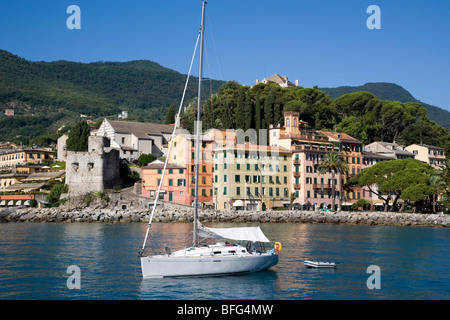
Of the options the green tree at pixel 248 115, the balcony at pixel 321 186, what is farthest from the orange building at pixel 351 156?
the green tree at pixel 248 115

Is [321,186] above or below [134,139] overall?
below

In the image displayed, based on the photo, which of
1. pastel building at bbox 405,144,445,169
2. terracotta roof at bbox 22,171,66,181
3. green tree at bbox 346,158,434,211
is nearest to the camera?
green tree at bbox 346,158,434,211

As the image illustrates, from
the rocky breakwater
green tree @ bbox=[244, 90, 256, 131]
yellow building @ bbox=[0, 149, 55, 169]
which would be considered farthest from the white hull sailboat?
yellow building @ bbox=[0, 149, 55, 169]

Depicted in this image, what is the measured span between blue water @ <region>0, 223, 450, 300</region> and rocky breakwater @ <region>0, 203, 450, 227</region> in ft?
66.0

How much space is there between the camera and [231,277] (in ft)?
93.0

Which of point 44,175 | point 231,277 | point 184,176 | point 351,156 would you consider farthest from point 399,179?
point 44,175

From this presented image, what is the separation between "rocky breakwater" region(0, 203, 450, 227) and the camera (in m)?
68.7

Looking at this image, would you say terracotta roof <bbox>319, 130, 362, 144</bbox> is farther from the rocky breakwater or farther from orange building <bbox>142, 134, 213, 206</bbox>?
orange building <bbox>142, 134, 213, 206</bbox>

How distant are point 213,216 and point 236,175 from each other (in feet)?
28.8

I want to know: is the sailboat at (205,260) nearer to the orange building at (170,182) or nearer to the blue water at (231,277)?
the blue water at (231,277)

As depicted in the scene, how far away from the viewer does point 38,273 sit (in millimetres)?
29391

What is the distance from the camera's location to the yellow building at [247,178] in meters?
74.8

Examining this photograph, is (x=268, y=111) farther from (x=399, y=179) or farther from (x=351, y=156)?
(x=399, y=179)
